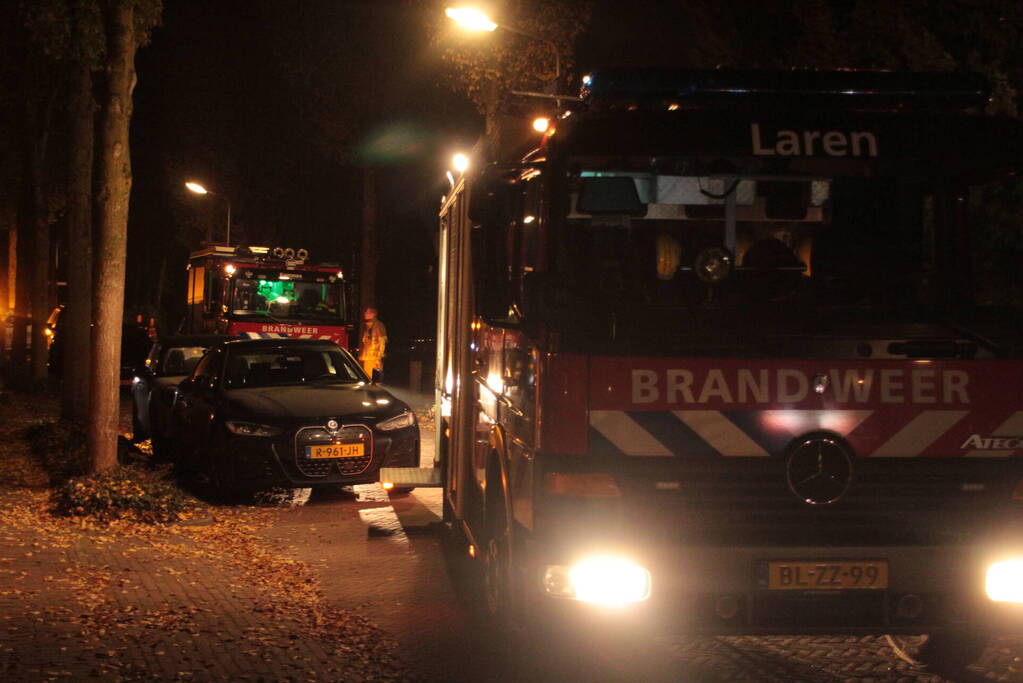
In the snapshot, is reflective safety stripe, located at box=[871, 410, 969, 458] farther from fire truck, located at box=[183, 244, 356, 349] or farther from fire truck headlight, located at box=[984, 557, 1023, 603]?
fire truck, located at box=[183, 244, 356, 349]

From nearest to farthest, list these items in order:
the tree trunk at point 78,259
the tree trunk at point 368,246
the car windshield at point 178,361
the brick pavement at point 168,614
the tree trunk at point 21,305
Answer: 1. the brick pavement at point 168,614
2. the car windshield at point 178,361
3. the tree trunk at point 78,259
4. the tree trunk at point 21,305
5. the tree trunk at point 368,246

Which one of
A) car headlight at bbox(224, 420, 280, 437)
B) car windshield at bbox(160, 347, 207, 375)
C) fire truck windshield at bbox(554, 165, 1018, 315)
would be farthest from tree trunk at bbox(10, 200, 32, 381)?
fire truck windshield at bbox(554, 165, 1018, 315)

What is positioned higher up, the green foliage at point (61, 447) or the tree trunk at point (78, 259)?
the tree trunk at point (78, 259)

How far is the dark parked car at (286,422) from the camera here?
1184cm

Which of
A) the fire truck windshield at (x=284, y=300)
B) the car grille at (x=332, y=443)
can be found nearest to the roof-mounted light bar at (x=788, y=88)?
the car grille at (x=332, y=443)

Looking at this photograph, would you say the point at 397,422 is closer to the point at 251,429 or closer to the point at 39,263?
the point at 251,429

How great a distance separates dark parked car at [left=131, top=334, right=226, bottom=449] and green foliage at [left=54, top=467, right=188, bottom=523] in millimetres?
3956

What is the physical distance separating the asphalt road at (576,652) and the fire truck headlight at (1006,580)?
1055mm

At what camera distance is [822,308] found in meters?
5.78

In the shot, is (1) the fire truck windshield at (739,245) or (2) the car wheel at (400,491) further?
(2) the car wheel at (400,491)

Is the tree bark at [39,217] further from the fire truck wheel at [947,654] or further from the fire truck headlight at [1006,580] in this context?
the fire truck headlight at [1006,580]

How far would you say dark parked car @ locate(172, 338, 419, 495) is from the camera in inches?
466

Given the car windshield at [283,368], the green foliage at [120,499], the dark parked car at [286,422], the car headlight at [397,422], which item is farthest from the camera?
the car windshield at [283,368]

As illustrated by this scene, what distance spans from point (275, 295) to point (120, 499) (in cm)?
1533
